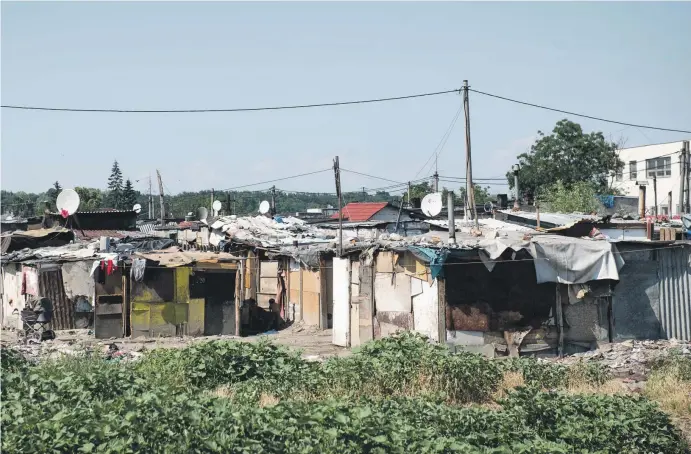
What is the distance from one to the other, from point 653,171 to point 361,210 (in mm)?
21252

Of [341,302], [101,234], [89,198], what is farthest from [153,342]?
[89,198]

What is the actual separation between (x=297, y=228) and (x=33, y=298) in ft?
32.3

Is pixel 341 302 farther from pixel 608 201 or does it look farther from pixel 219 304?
pixel 608 201

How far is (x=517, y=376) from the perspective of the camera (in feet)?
41.4

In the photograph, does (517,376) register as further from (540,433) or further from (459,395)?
(540,433)

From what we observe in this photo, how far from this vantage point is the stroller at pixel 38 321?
18.8 m

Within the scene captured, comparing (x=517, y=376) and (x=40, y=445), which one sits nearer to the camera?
(x=40, y=445)

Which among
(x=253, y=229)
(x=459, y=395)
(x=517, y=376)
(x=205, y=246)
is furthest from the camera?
(x=205, y=246)

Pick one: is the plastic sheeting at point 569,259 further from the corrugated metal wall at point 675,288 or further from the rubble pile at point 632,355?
the rubble pile at point 632,355

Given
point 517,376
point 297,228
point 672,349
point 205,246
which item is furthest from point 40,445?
point 205,246

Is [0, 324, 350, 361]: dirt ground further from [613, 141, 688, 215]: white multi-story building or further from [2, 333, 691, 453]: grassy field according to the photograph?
[613, 141, 688, 215]: white multi-story building

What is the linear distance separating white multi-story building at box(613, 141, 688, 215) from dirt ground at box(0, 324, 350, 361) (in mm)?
31653

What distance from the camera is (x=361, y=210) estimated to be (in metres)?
37.4

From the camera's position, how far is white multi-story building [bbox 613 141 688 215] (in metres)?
46.3
